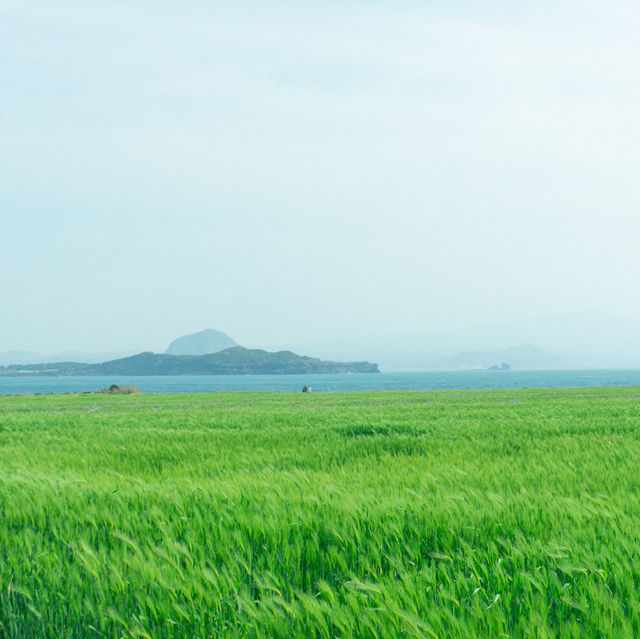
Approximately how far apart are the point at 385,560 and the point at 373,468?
414cm

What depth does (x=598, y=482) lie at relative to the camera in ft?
20.7

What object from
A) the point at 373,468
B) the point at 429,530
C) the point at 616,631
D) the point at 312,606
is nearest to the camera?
the point at 616,631

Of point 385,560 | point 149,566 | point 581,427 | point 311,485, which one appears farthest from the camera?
point 581,427

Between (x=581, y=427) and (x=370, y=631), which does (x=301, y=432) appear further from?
(x=370, y=631)

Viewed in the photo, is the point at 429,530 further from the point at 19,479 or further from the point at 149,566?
the point at 19,479

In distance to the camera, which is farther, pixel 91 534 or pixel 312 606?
pixel 91 534

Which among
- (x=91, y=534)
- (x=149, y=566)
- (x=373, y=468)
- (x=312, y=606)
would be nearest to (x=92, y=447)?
(x=373, y=468)

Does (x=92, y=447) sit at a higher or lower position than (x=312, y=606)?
lower

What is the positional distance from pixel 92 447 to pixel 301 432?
16.4ft

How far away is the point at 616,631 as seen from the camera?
95.3 inches

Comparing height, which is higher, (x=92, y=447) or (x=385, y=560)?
(x=385, y=560)

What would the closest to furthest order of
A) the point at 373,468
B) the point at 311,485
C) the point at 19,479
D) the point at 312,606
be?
the point at 312,606 → the point at 311,485 → the point at 19,479 → the point at 373,468

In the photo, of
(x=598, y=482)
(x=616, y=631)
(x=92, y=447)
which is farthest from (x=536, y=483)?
(x=92, y=447)

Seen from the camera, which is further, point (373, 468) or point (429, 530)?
point (373, 468)
